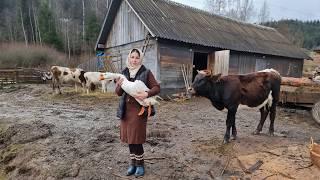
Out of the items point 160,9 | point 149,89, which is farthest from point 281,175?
point 160,9

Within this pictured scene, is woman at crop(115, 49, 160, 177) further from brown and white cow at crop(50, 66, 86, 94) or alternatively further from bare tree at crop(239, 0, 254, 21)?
bare tree at crop(239, 0, 254, 21)

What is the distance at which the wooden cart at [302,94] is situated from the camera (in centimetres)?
810

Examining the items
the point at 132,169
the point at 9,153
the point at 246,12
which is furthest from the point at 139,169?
the point at 246,12

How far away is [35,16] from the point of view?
4459 cm

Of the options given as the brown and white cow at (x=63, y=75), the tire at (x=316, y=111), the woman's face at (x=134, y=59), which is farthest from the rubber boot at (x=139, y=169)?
the brown and white cow at (x=63, y=75)

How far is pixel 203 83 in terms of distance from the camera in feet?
17.6

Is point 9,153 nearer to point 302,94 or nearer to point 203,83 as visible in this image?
point 203,83

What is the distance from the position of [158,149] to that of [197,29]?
434 inches

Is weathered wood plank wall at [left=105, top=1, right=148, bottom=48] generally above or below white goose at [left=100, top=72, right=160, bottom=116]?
above

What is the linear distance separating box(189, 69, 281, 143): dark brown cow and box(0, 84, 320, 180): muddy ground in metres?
0.44

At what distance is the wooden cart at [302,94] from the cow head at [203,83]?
4.35 metres

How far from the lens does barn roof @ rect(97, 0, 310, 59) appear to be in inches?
527

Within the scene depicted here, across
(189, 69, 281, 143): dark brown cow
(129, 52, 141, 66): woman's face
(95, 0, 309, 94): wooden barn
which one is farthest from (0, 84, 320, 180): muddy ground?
(95, 0, 309, 94): wooden barn

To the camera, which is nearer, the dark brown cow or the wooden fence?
the dark brown cow
